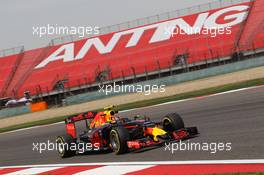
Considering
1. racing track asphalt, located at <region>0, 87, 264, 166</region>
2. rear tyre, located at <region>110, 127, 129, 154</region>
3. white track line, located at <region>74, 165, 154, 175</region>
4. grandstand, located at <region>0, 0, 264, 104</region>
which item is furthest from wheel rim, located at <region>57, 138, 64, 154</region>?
grandstand, located at <region>0, 0, 264, 104</region>

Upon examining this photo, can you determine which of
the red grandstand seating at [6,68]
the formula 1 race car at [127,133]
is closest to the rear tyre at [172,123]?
the formula 1 race car at [127,133]

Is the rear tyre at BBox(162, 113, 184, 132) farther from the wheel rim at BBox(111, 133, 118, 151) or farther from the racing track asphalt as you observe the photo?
the wheel rim at BBox(111, 133, 118, 151)

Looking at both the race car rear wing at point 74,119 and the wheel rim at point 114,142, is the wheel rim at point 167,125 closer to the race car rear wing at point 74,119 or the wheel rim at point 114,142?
the wheel rim at point 114,142

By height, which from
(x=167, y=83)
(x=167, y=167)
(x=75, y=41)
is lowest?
(x=167, y=167)

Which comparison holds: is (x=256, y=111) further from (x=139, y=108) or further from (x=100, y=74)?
(x=100, y=74)

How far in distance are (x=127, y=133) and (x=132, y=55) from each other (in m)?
35.6

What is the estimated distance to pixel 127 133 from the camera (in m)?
9.45

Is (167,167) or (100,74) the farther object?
(100,74)

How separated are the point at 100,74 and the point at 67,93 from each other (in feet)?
10.3

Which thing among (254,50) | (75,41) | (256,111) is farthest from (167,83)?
(256,111)

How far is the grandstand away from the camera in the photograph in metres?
40.1

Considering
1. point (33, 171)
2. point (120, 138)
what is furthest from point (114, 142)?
point (33, 171)

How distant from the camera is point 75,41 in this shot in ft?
165

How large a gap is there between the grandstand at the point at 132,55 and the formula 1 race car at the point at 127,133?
27.7 metres
